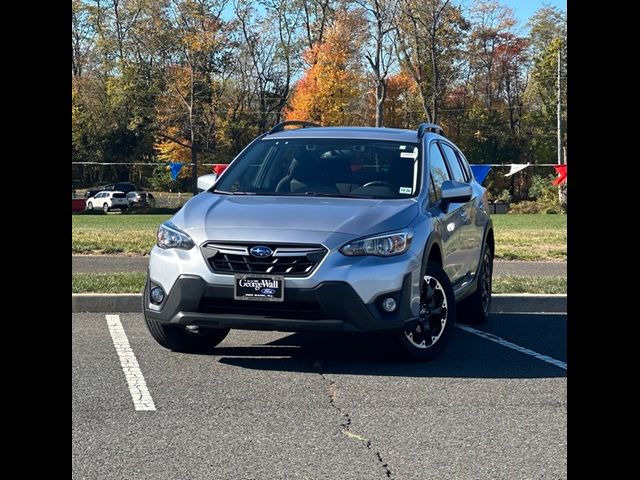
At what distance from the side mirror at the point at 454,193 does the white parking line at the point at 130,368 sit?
2.58 meters

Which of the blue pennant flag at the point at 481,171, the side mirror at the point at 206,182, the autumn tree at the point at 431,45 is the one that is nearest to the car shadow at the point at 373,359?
the side mirror at the point at 206,182

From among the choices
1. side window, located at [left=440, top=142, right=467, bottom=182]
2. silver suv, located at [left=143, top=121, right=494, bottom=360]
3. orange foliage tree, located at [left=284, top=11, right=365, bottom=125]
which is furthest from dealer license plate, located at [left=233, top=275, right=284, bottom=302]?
orange foliage tree, located at [left=284, top=11, right=365, bottom=125]

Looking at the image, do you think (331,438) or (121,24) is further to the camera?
(121,24)

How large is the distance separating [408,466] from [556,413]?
152cm

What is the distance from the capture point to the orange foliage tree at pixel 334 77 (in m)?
64.1

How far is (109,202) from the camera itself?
203 feet

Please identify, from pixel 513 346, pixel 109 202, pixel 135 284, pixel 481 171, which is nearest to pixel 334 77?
pixel 109 202

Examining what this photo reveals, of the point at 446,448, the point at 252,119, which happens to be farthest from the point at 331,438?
the point at 252,119

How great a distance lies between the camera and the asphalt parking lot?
15.3ft

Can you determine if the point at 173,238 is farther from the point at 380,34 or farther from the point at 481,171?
the point at 380,34
